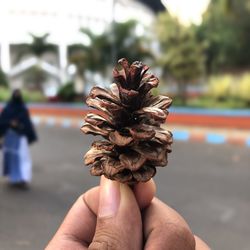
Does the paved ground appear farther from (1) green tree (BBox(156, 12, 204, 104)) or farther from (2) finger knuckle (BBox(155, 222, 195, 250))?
(1) green tree (BBox(156, 12, 204, 104))

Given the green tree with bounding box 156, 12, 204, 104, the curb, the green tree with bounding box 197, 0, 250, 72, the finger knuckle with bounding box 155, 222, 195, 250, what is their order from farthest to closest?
the green tree with bounding box 197, 0, 250, 72, the green tree with bounding box 156, 12, 204, 104, the curb, the finger knuckle with bounding box 155, 222, 195, 250

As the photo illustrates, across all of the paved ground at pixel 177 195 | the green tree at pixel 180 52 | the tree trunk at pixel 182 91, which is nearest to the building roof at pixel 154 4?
the tree trunk at pixel 182 91

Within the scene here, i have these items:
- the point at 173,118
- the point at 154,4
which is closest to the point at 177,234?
the point at 173,118

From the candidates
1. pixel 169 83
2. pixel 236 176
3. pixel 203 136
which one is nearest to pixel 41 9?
pixel 169 83

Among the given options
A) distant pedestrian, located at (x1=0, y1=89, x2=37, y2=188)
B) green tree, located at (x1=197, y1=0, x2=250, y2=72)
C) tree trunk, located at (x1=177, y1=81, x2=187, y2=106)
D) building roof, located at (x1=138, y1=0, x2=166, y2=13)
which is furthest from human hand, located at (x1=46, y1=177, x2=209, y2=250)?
building roof, located at (x1=138, y1=0, x2=166, y2=13)

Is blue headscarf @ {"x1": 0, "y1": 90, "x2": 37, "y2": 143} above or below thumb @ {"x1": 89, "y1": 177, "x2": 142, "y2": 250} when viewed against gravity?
below

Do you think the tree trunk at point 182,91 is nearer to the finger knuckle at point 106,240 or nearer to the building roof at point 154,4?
the finger knuckle at point 106,240

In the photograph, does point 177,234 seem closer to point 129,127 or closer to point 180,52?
point 129,127

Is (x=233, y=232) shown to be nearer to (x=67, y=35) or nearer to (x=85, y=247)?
(x=85, y=247)

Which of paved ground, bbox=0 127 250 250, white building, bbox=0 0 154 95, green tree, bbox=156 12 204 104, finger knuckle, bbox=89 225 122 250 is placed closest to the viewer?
finger knuckle, bbox=89 225 122 250
